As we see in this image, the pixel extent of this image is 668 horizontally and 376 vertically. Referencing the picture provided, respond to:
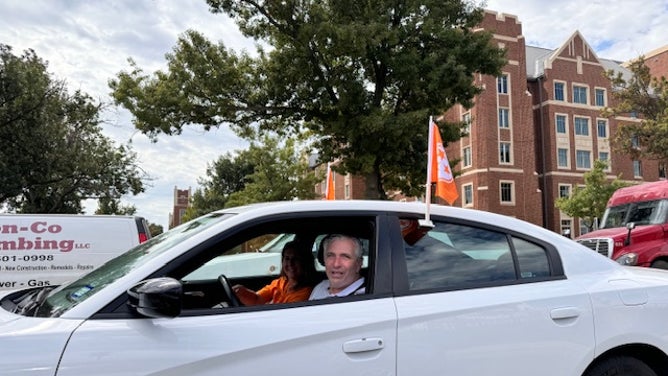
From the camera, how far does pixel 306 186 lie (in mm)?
36250

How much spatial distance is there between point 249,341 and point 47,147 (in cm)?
2291

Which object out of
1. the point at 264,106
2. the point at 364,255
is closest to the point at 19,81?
the point at 264,106

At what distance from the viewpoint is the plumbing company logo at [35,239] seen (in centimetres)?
796

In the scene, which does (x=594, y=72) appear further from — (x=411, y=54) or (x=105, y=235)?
(x=105, y=235)

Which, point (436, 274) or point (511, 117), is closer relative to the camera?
point (436, 274)

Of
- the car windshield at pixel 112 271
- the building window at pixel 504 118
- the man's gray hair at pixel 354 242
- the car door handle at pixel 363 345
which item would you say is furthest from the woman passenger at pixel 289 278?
the building window at pixel 504 118

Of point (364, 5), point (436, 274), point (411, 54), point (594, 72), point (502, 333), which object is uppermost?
point (594, 72)

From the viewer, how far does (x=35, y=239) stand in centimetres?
808

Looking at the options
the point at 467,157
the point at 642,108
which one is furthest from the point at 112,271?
the point at 467,157

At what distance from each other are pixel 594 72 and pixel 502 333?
51.8 m

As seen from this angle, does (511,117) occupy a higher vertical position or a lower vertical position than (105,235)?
higher

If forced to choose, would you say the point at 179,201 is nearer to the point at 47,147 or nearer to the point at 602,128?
the point at 602,128

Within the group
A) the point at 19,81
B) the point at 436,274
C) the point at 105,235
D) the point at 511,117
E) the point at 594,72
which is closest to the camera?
the point at 436,274


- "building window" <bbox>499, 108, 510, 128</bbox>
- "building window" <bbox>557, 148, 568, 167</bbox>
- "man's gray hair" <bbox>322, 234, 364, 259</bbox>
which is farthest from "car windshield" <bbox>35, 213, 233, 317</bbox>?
"building window" <bbox>557, 148, 568, 167</bbox>
